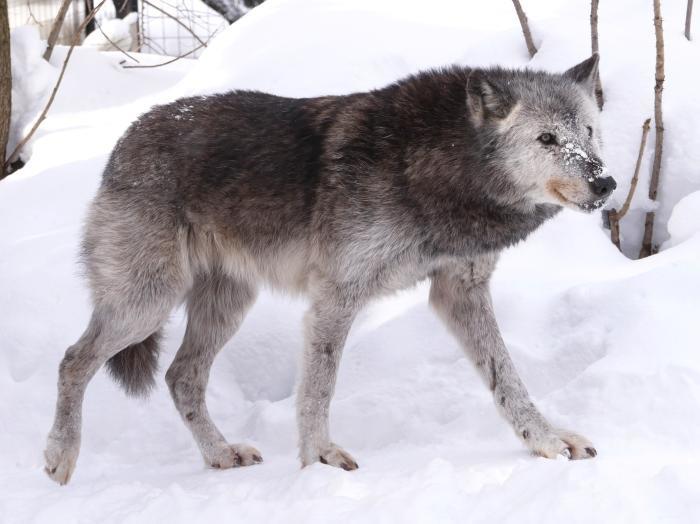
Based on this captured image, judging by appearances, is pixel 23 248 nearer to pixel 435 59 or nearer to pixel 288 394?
pixel 288 394

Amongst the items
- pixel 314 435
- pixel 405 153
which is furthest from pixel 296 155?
pixel 314 435

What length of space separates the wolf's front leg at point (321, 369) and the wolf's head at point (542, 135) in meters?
0.81

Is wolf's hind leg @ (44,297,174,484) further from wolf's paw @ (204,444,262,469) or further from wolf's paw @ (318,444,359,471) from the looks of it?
wolf's paw @ (318,444,359,471)

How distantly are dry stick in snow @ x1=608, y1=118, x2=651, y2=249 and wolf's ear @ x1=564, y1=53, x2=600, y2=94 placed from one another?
5.21 ft

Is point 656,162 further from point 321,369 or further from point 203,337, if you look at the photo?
point 203,337

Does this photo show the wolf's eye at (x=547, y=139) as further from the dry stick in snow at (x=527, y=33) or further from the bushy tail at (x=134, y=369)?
the dry stick in snow at (x=527, y=33)

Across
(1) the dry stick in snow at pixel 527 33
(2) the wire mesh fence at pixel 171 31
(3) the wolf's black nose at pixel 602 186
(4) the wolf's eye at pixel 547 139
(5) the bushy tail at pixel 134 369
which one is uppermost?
(4) the wolf's eye at pixel 547 139

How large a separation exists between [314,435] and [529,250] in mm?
1948

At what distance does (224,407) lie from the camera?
4.68 m

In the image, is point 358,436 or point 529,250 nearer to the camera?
point 358,436

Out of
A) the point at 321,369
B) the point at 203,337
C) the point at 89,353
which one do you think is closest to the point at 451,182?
the point at 321,369

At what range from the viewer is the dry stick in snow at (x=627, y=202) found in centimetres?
524

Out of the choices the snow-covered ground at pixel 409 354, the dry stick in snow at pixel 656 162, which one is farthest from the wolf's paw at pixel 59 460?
the dry stick in snow at pixel 656 162

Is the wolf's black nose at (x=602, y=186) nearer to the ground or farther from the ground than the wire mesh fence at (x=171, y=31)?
farther from the ground
